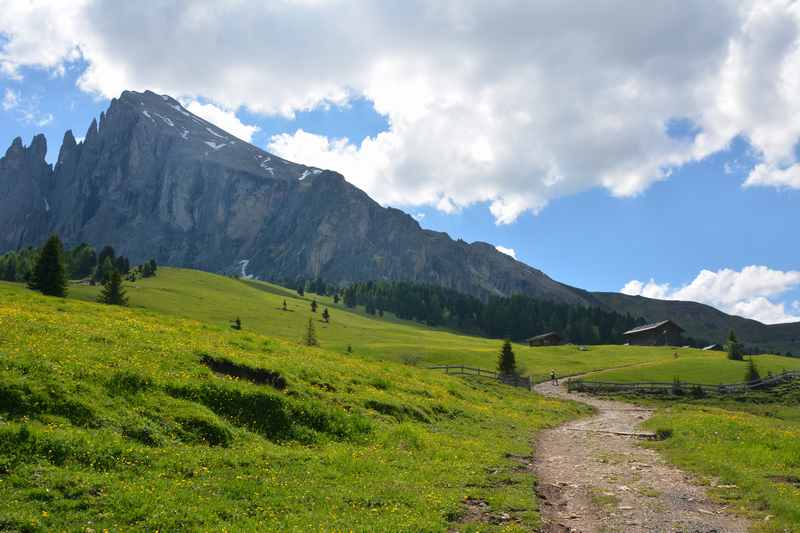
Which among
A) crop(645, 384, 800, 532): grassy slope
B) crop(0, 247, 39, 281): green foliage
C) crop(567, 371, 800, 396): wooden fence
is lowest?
crop(567, 371, 800, 396): wooden fence

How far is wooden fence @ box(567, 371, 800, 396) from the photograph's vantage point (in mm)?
68250

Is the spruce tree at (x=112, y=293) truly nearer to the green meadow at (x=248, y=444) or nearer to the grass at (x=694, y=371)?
the green meadow at (x=248, y=444)

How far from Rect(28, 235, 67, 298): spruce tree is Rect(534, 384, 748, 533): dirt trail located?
245ft

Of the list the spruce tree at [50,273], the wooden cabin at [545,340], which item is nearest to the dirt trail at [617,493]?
the spruce tree at [50,273]

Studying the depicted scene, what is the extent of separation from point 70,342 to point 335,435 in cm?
1119

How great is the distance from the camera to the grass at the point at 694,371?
3115 inches

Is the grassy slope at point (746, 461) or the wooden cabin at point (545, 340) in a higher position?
the wooden cabin at point (545, 340)

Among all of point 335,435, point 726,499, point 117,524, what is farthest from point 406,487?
point 726,499

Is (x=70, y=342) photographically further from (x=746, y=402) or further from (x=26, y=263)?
(x=26, y=263)

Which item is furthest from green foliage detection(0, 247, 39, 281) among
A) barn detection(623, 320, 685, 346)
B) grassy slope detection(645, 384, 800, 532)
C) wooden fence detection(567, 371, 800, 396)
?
barn detection(623, 320, 685, 346)

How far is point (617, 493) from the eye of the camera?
17.1 meters

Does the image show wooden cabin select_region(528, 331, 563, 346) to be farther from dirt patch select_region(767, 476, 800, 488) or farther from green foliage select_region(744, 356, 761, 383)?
dirt patch select_region(767, 476, 800, 488)

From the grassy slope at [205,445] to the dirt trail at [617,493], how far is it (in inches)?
45.9

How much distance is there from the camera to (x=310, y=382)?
2550 centimetres
